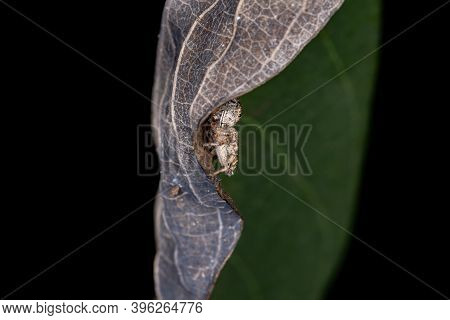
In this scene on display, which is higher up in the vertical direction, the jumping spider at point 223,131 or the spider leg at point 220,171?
the jumping spider at point 223,131

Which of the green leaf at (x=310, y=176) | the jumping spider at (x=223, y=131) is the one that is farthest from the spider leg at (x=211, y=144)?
the green leaf at (x=310, y=176)

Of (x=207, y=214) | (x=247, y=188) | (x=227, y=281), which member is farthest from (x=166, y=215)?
(x=227, y=281)

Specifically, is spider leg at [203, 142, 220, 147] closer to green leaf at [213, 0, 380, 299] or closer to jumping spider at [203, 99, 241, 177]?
jumping spider at [203, 99, 241, 177]

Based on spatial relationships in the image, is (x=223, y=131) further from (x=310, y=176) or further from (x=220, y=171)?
(x=310, y=176)

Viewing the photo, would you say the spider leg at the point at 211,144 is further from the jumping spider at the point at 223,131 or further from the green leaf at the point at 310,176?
the green leaf at the point at 310,176

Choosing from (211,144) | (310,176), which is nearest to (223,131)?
(211,144)

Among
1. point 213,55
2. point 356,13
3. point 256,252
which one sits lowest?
point 256,252
